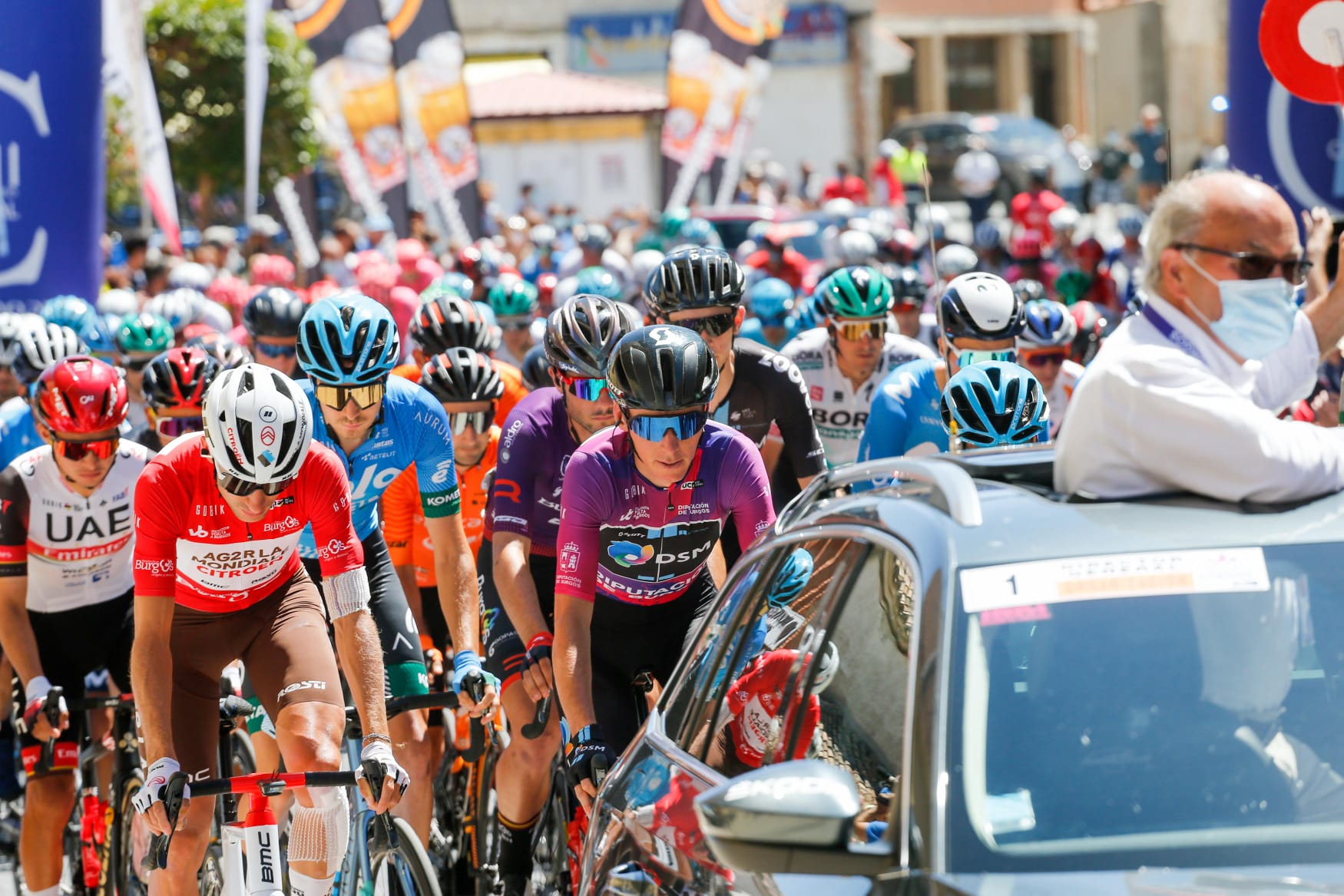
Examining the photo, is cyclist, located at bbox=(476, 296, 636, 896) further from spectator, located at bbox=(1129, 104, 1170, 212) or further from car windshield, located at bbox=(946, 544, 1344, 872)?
spectator, located at bbox=(1129, 104, 1170, 212)

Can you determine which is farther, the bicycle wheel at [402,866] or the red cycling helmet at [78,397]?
the red cycling helmet at [78,397]

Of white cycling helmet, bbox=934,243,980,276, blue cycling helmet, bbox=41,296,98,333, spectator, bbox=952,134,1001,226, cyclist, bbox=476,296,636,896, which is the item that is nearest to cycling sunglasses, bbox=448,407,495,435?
cyclist, bbox=476,296,636,896

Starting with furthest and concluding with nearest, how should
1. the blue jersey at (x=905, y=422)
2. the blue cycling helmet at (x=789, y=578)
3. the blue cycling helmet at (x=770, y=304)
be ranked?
the blue cycling helmet at (x=770, y=304)
the blue jersey at (x=905, y=422)
the blue cycling helmet at (x=789, y=578)

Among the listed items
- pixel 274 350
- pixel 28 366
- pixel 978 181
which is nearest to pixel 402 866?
pixel 28 366

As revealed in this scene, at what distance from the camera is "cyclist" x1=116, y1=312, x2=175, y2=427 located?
391 inches

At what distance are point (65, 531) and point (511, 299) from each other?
4.83 metres

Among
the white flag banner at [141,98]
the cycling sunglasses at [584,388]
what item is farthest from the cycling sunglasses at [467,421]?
the white flag banner at [141,98]

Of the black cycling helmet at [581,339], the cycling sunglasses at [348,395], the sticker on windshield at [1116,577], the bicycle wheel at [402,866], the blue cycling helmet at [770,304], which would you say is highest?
the sticker on windshield at [1116,577]

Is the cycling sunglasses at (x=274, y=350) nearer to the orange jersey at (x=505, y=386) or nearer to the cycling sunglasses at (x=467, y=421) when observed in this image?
the orange jersey at (x=505, y=386)

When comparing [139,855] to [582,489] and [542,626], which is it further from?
[582,489]

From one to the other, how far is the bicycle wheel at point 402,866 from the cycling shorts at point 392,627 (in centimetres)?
91

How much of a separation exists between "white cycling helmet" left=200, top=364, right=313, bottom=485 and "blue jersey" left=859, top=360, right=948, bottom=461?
8.68ft

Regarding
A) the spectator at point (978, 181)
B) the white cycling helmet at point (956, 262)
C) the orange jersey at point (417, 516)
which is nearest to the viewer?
the orange jersey at point (417, 516)

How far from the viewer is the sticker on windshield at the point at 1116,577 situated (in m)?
3.07
